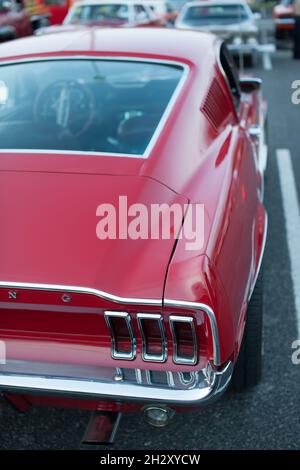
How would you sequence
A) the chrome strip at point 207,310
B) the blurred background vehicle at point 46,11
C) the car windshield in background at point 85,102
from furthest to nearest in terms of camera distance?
the blurred background vehicle at point 46,11 → the car windshield in background at point 85,102 → the chrome strip at point 207,310

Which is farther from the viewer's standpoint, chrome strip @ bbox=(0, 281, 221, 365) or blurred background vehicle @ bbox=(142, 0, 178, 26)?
blurred background vehicle @ bbox=(142, 0, 178, 26)

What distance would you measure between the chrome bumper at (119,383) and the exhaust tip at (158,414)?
78 mm

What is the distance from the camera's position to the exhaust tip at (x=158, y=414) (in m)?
1.99

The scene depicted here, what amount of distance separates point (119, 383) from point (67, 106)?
1.81 meters

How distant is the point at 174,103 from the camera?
2816 millimetres

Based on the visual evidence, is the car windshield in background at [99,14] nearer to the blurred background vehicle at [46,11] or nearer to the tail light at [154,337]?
the blurred background vehicle at [46,11]

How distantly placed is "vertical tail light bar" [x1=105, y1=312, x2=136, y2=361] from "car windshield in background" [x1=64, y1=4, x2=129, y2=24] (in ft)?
33.5

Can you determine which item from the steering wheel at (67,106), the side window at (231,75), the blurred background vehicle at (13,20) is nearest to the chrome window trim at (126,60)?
the steering wheel at (67,106)

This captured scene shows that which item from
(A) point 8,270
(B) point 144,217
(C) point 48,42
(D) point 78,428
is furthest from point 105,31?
(D) point 78,428

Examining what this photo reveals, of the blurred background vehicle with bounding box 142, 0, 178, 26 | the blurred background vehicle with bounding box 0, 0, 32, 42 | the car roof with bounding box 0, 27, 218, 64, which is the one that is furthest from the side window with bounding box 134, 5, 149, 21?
the car roof with bounding box 0, 27, 218, 64

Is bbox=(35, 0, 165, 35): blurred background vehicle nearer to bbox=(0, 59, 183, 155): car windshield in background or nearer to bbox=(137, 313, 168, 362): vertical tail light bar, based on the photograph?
bbox=(0, 59, 183, 155): car windshield in background

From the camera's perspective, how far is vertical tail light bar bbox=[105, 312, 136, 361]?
6.37ft

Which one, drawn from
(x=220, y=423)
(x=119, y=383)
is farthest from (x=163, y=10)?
(x=119, y=383)
